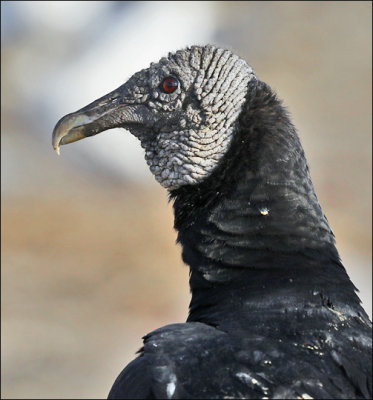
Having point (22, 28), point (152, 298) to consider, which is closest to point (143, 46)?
point (22, 28)

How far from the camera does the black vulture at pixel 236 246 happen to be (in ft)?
10.6

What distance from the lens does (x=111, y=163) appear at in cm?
1348

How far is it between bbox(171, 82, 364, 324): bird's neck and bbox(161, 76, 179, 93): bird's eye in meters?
0.38

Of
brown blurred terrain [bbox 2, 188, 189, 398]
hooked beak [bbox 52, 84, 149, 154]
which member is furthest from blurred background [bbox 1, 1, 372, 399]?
hooked beak [bbox 52, 84, 149, 154]

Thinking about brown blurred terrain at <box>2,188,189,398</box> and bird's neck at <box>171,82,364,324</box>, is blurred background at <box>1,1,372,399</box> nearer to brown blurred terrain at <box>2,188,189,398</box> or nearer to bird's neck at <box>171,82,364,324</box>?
brown blurred terrain at <box>2,188,189,398</box>

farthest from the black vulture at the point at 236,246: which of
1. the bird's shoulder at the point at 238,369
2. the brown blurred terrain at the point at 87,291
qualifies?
the brown blurred terrain at the point at 87,291

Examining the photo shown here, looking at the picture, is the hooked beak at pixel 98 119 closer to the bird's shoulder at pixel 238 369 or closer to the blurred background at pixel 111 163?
the bird's shoulder at pixel 238 369

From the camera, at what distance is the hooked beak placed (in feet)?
14.4

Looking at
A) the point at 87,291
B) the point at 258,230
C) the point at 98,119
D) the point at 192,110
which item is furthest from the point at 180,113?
the point at 87,291

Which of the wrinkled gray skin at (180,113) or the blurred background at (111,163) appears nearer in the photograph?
the wrinkled gray skin at (180,113)

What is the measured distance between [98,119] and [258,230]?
1088 millimetres

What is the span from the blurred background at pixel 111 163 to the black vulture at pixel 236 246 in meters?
5.53

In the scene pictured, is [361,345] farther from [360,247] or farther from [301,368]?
[360,247]

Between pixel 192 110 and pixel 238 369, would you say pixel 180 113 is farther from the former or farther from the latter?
pixel 238 369
